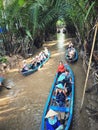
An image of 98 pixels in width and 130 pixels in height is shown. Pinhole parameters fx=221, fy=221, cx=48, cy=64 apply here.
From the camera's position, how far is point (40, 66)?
1410 cm

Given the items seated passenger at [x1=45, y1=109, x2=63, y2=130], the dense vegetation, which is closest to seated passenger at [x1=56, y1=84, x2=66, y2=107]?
seated passenger at [x1=45, y1=109, x2=63, y2=130]

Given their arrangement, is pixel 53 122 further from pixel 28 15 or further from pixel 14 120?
pixel 28 15

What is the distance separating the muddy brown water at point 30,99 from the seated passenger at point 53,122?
2.11ft

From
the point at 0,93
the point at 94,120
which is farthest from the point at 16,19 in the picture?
the point at 94,120

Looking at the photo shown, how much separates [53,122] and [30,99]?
303cm

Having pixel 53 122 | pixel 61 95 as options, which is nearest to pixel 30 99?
pixel 61 95

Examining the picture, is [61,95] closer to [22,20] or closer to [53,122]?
[53,122]

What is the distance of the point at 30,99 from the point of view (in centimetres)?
989

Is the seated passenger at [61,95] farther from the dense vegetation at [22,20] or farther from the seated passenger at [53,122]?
the dense vegetation at [22,20]

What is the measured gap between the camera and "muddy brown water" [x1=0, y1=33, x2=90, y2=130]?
26.0 ft

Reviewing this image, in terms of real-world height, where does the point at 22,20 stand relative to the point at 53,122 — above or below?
above

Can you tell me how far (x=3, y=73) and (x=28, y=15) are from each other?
15.7 feet

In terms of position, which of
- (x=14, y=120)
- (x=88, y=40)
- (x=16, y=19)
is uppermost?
(x=16, y=19)

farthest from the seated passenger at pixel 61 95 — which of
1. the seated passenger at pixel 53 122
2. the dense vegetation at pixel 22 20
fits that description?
the dense vegetation at pixel 22 20
